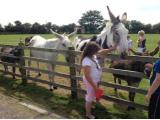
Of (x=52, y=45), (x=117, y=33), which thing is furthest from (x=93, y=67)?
(x=52, y=45)

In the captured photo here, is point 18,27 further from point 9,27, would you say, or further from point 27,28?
point 27,28

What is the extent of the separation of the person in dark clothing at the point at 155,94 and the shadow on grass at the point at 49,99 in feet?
7.99

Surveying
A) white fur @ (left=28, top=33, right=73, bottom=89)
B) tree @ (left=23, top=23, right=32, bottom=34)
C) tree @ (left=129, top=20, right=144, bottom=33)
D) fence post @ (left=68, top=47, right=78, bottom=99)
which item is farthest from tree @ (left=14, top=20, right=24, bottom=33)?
fence post @ (left=68, top=47, right=78, bottom=99)

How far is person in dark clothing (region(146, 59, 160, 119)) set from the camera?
5.06 meters

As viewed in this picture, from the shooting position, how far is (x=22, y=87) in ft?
37.3

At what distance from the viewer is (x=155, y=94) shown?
212 inches

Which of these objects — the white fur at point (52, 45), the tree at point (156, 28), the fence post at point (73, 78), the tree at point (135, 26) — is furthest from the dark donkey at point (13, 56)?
the tree at point (156, 28)

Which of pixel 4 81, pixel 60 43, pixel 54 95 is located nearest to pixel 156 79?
pixel 54 95

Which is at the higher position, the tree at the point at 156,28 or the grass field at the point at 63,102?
the tree at the point at 156,28

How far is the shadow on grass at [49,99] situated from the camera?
8078 millimetres

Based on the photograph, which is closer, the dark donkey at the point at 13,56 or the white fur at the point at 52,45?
the white fur at the point at 52,45

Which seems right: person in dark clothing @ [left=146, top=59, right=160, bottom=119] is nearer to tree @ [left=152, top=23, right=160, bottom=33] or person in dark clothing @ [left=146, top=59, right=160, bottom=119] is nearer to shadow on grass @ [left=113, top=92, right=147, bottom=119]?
shadow on grass @ [left=113, top=92, right=147, bottom=119]

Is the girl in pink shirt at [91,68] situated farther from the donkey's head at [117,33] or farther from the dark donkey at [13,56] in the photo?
the dark donkey at [13,56]

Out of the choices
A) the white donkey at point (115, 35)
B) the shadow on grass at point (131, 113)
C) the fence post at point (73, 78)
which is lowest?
the shadow on grass at point (131, 113)
